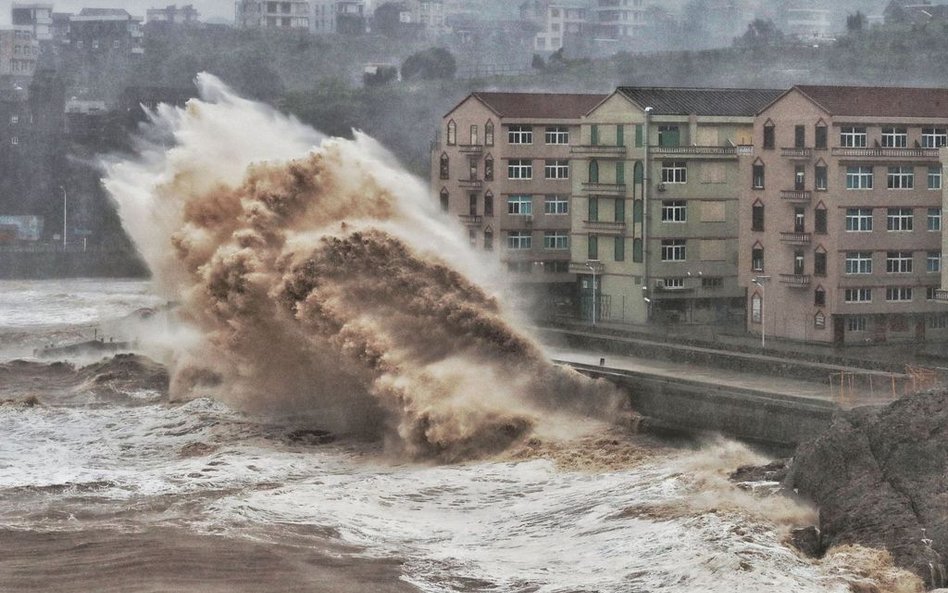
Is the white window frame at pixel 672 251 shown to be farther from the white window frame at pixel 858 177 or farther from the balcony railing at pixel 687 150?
the white window frame at pixel 858 177

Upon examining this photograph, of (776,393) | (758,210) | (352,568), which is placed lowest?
(352,568)

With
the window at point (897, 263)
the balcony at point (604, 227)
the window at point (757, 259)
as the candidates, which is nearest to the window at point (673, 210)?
the balcony at point (604, 227)

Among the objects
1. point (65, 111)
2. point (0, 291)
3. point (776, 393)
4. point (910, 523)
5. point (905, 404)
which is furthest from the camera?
point (65, 111)

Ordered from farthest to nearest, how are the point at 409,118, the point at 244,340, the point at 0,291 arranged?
the point at 409,118 → the point at 0,291 → the point at 244,340

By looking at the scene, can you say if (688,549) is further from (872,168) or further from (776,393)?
(872,168)

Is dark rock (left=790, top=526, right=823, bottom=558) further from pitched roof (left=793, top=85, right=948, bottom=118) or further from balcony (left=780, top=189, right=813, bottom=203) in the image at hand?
pitched roof (left=793, top=85, right=948, bottom=118)

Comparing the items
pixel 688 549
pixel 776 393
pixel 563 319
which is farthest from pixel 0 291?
pixel 688 549
